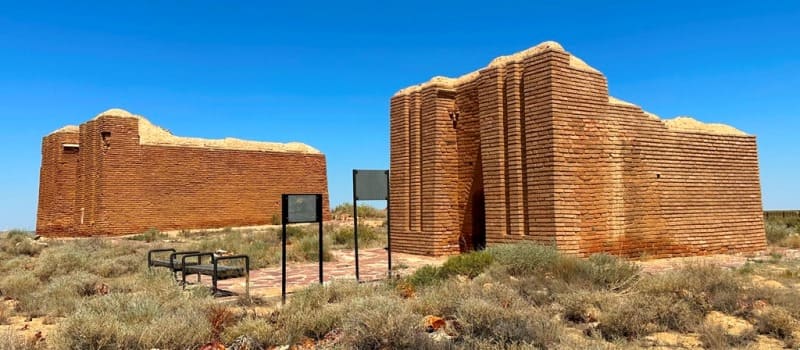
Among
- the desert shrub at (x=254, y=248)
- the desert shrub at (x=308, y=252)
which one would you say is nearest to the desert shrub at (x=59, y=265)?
the desert shrub at (x=254, y=248)

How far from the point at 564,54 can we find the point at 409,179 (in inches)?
204

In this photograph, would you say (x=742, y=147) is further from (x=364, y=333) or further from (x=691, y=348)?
(x=364, y=333)

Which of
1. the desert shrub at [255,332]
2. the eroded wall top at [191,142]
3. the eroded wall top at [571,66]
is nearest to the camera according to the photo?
the desert shrub at [255,332]

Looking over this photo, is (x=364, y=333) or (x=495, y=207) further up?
(x=495, y=207)

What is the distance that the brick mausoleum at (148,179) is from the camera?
80.1 feet

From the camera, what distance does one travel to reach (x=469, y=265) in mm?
9297

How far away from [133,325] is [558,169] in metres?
8.16

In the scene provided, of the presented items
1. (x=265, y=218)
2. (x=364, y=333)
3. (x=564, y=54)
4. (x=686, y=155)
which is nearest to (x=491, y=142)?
(x=564, y=54)

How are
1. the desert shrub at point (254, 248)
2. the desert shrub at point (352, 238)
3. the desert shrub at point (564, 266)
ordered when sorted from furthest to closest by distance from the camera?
1. the desert shrub at point (352, 238)
2. the desert shrub at point (254, 248)
3. the desert shrub at point (564, 266)

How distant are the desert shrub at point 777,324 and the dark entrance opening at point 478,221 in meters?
8.53

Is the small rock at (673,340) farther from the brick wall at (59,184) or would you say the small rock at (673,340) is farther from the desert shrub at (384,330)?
the brick wall at (59,184)

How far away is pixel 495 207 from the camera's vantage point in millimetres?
12516

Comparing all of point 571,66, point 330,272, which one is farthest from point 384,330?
point 571,66

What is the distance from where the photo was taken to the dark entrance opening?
14.4 m
